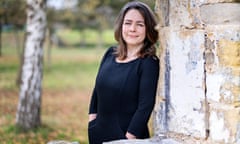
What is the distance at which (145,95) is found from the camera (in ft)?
8.62

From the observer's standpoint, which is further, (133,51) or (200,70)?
(133,51)

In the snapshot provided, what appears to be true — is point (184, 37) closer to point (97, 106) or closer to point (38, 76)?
point (97, 106)

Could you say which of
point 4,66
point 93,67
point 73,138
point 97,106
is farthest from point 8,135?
point 93,67

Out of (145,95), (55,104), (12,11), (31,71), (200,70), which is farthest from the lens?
(12,11)

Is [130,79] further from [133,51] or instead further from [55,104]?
[55,104]

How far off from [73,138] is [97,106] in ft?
14.2

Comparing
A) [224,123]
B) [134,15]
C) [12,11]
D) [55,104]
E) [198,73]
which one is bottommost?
[55,104]

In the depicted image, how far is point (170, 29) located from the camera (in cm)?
257

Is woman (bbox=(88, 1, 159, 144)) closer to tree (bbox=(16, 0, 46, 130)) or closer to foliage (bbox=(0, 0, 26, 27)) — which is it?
tree (bbox=(16, 0, 46, 130))

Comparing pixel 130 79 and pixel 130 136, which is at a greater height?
pixel 130 79

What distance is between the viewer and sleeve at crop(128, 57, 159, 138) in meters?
2.63

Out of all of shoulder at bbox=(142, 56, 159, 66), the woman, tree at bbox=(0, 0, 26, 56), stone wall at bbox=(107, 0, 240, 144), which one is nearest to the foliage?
tree at bbox=(0, 0, 26, 56)

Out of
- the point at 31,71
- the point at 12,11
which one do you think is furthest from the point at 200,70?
the point at 12,11

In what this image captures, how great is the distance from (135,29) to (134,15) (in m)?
0.09
